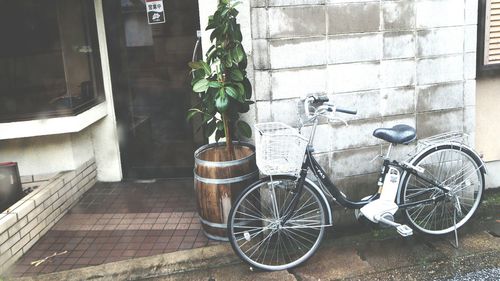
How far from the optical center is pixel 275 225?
199 inches

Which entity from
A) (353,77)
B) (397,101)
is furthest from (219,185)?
(397,101)

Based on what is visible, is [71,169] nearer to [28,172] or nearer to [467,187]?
[28,172]

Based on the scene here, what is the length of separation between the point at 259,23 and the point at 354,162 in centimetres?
194

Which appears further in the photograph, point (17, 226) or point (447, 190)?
point (17, 226)

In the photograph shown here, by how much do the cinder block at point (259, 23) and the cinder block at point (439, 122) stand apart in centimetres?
215

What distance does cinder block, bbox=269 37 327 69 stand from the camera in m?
5.09

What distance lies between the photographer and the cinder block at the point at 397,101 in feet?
18.2

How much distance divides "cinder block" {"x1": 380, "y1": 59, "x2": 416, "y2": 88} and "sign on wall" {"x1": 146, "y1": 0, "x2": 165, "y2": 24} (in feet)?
11.1

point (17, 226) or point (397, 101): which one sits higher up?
point (397, 101)

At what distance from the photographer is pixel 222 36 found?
5180 millimetres

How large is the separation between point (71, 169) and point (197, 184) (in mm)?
2509

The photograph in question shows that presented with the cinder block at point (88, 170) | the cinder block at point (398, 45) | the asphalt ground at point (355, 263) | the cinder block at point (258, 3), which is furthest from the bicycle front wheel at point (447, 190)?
the cinder block at point (88, 170)

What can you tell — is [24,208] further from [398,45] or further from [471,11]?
[471,11]

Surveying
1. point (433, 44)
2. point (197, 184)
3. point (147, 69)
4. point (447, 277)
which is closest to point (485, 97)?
point (433, 44)
